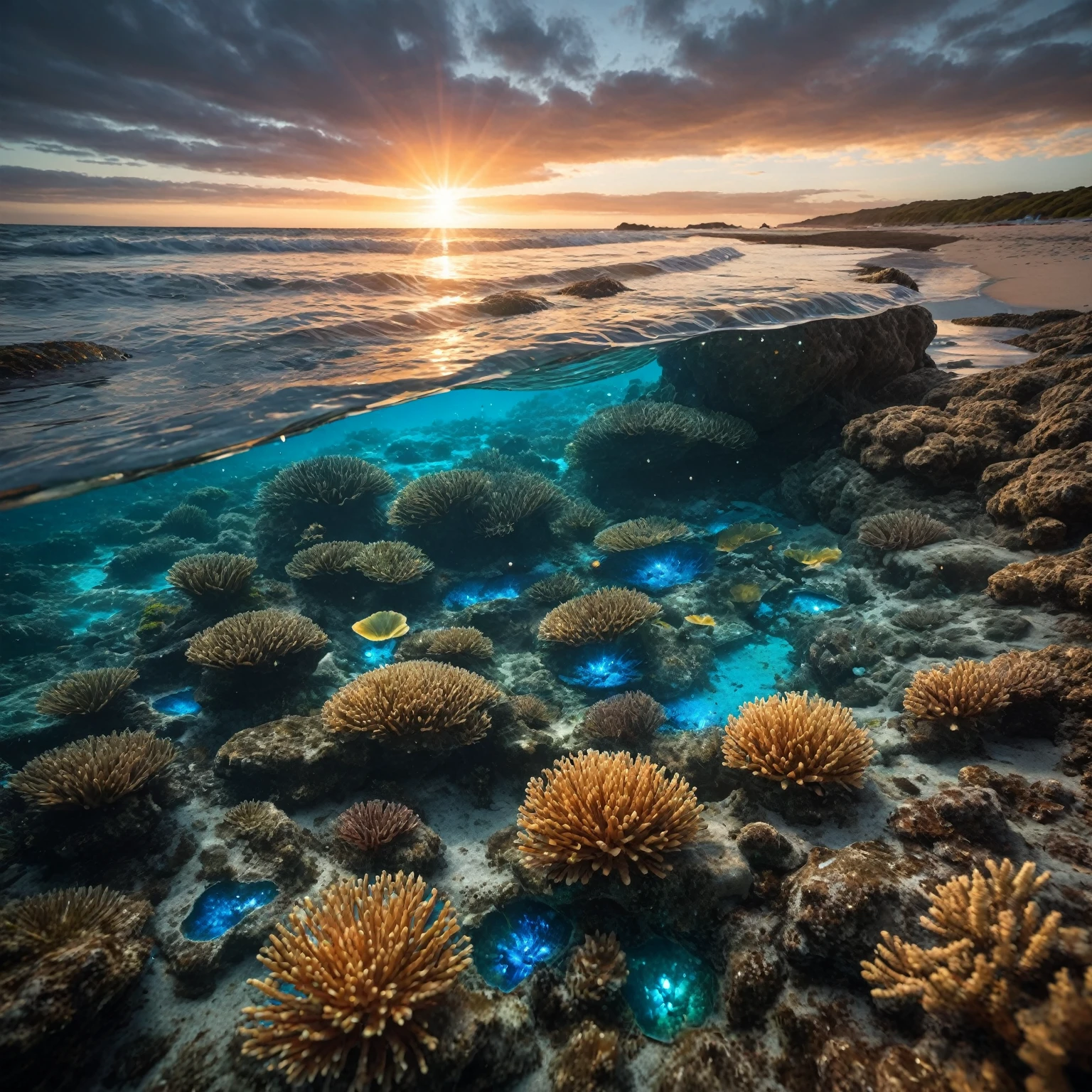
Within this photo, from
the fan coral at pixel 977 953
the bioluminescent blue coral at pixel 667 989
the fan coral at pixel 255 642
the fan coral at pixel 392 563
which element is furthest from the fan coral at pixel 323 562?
the fan coral at pixel 977 953

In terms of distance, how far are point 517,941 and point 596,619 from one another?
4074 millimetres

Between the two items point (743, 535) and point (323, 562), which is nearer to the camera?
point (743, 535)

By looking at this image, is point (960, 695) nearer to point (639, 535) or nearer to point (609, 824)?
point (609, 824)

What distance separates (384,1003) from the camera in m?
2.54

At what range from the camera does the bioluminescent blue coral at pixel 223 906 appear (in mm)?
3805

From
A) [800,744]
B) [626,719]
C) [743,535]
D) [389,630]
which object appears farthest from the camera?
[743,535]

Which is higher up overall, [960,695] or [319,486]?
[960,695]

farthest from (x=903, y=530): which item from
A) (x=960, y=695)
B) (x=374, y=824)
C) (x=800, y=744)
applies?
(x=374, y=824)

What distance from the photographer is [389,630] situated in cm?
777

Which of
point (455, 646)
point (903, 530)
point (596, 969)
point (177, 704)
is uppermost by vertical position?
point (903, 530)

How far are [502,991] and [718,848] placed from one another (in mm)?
1601

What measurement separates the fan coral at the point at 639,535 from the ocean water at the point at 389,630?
15 cm

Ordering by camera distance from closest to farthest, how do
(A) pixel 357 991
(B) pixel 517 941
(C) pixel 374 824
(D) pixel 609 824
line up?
1. (A) pixel 357 991
2. (D) pixel 609 824
3. (B) pixel 517 941
4. (C) pixel 374 824

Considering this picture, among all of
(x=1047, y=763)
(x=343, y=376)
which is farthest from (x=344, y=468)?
(x=1047, y=763)
